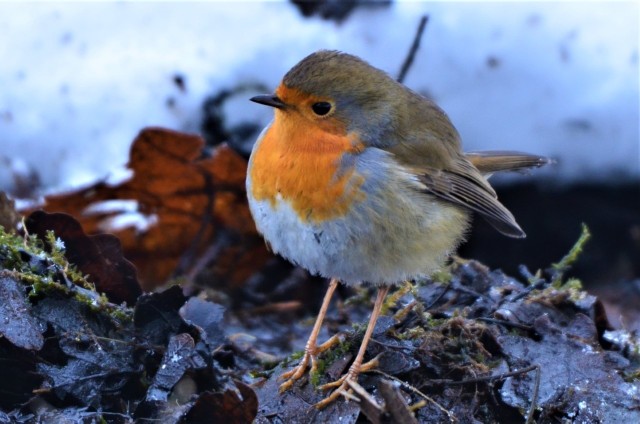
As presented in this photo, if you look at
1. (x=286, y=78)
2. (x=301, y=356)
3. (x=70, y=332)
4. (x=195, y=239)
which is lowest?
(x=195, y=239)

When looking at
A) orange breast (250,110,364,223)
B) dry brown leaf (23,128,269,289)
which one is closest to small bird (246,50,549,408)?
orange breast (250,110,364,223)

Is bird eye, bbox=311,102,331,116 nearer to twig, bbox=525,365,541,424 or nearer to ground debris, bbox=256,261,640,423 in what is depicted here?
ground debris, bbox=256,261,640,423

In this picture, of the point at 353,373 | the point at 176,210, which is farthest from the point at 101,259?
the point at 176,210

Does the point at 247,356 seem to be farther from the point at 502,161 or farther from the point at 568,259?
the point at 502,161

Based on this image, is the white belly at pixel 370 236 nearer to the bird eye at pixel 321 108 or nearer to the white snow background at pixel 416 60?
the bird eye at pixel 321 108

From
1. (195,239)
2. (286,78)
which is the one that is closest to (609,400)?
(286,78)

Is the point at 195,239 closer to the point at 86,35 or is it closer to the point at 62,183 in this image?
the point at 62,183

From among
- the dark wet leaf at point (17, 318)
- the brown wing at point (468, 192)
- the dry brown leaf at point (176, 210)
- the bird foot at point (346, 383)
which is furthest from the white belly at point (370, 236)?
the dry brown leaf at point (176, 210)
